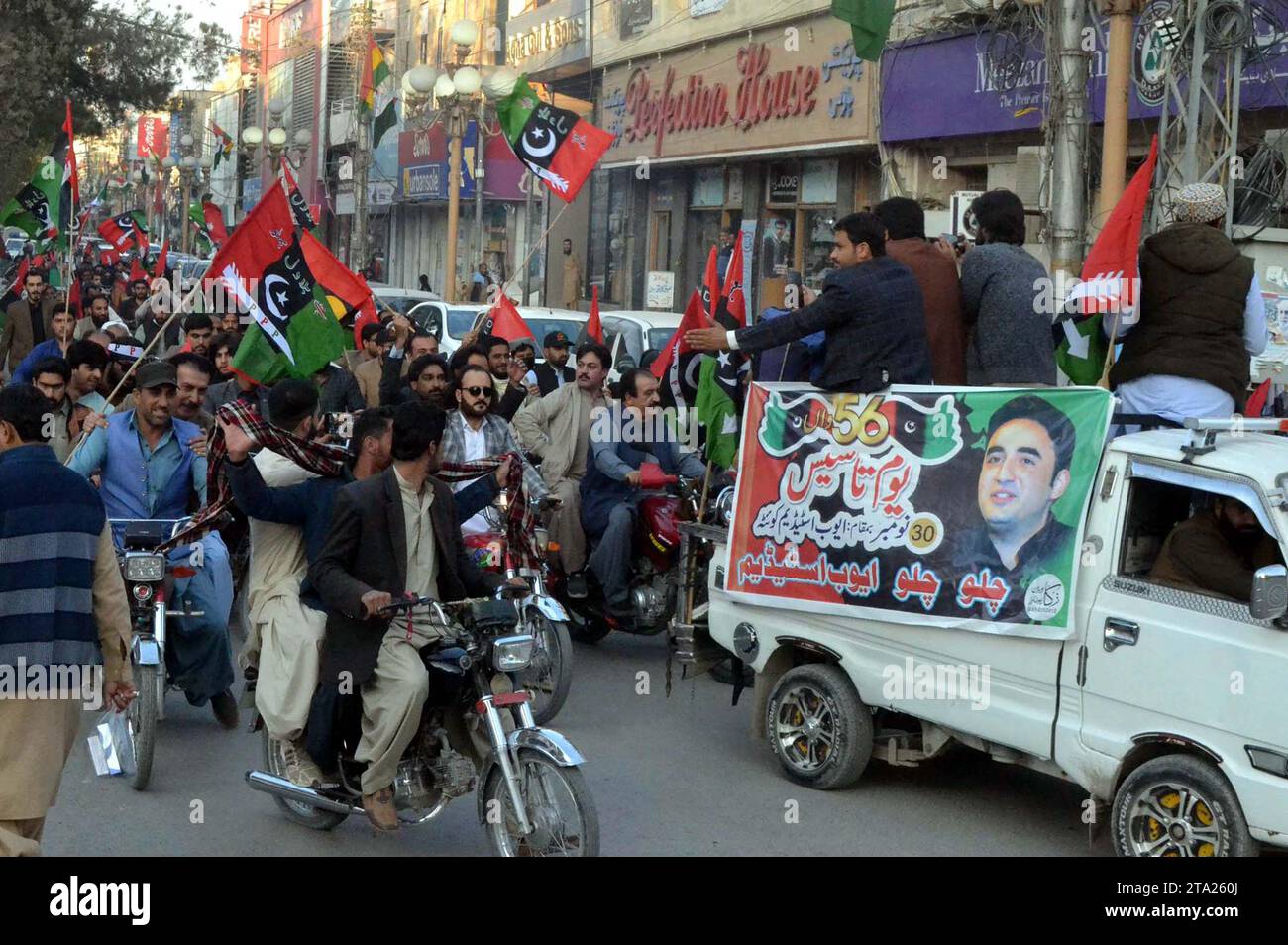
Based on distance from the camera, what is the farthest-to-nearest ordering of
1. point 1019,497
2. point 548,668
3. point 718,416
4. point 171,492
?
point 718,416 → point 548,668 → point 171,492 → point 1019,497

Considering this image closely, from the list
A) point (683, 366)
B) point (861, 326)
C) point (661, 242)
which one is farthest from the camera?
point (661, 242)

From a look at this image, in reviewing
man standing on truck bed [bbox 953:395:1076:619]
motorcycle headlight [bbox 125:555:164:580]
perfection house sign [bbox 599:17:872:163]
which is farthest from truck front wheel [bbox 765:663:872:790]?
perfection house sign [bbox 599:17:872:163]

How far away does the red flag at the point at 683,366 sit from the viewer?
342 inches

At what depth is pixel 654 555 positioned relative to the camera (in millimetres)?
9352

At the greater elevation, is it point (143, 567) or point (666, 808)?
point (143, 567)

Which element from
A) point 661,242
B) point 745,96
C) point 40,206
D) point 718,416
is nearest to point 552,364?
point 718,416

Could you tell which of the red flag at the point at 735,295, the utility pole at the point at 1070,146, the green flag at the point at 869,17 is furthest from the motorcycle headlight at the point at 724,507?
the green flag at the point at 869,17

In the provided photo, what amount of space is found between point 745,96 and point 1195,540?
22.9 m

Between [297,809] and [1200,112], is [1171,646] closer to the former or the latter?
[297,809]

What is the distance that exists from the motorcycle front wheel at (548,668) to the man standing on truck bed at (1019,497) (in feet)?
7.81

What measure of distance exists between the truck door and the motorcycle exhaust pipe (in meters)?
2.65

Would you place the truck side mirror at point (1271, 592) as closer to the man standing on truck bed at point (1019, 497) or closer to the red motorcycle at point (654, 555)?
the man standing on truck bed at point (1019, 497)

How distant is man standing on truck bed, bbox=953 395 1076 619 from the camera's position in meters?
6.03

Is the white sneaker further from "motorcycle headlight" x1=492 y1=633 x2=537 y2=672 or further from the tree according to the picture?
the tree
